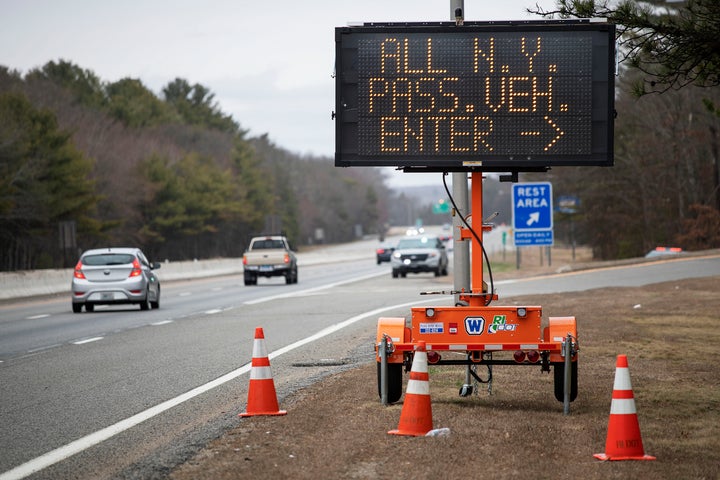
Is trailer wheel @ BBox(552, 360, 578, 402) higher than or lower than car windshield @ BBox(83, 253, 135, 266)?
lower

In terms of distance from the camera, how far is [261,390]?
9992mm

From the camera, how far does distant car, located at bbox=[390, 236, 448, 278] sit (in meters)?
47.0

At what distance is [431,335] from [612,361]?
4576mm

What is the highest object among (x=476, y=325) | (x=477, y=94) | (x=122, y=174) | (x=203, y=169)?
(x=203, y=169)

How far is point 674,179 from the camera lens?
203 ft

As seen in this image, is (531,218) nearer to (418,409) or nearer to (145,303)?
(145,303)

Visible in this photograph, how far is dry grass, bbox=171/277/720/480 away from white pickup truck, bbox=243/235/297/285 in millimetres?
31080

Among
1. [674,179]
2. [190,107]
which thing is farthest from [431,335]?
[190,107]

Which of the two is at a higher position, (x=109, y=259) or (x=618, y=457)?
(x=109, y=259)

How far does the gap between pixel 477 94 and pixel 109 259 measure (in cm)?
1941

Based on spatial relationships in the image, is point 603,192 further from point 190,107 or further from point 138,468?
point 190,107

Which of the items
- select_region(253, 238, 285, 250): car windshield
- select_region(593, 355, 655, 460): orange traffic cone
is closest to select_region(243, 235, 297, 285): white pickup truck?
select_region(253, 238, 285, 250): car windshield

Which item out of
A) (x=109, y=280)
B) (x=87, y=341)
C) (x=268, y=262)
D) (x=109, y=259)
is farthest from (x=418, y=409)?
(x=268, y=262)

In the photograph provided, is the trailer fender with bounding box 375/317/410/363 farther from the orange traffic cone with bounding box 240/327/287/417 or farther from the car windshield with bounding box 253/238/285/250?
the car windshield with bounding box 253/238/285/250
